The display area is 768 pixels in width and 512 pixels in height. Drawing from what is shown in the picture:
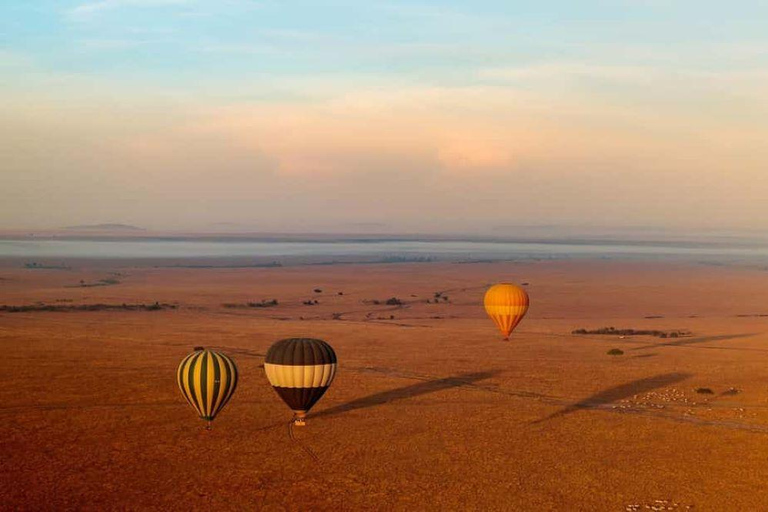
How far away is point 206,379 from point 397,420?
6.64m

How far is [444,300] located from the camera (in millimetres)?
85125

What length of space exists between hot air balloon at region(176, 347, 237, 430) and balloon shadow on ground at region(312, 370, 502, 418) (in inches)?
160

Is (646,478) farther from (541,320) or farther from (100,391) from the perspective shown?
(541,320)

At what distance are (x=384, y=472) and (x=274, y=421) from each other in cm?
650

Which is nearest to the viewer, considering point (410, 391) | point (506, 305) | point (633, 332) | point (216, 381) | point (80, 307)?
point (216, 381)

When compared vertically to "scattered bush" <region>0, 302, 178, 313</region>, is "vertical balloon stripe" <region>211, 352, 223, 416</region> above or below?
above

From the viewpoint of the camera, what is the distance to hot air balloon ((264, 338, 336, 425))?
26266 millimetres

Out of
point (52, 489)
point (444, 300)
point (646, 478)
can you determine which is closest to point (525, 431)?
point (646, 478)

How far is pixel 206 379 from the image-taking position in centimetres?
2592

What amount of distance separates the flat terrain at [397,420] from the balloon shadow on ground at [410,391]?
0.15 meters

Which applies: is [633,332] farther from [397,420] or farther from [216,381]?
[216,381]

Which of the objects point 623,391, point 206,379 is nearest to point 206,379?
point 206,379

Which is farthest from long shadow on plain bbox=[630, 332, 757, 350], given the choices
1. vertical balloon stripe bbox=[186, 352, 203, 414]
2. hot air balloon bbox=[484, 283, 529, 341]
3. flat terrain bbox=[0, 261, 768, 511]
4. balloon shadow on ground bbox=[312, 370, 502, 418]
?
vertical balloon stripe bbox=[186, 352, 203, 414]

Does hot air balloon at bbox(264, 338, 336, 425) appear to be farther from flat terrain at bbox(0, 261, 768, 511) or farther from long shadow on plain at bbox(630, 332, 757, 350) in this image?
long shadow on plain at bbox(630, 332, 757, 350)
